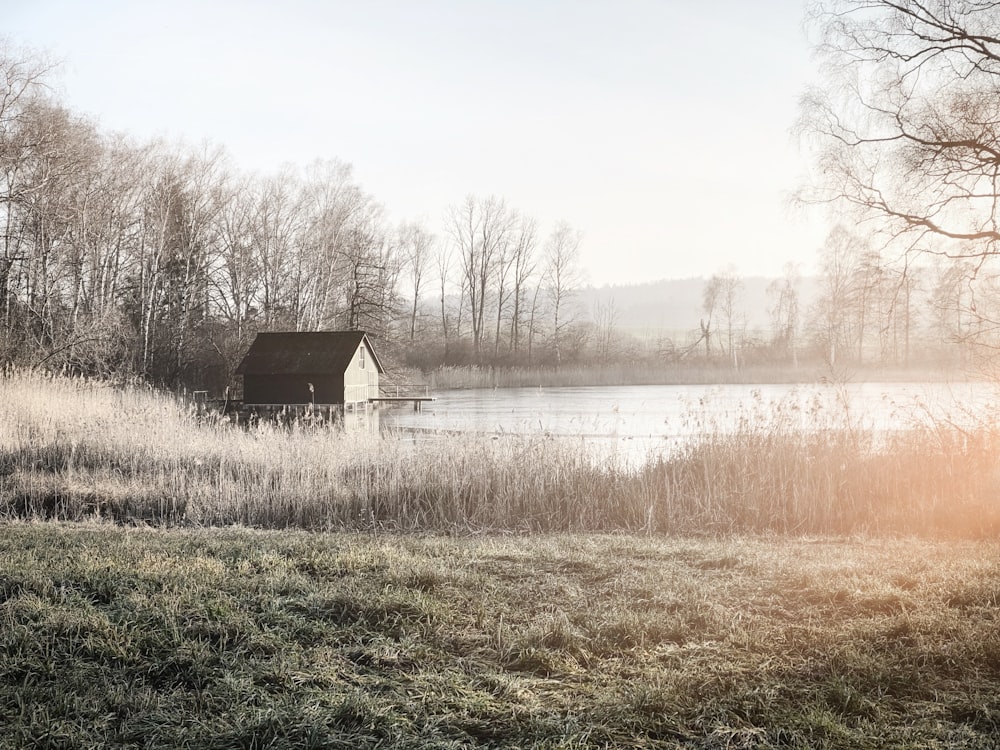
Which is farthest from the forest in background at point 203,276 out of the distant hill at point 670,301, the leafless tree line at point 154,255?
the distant hill at point 670,301

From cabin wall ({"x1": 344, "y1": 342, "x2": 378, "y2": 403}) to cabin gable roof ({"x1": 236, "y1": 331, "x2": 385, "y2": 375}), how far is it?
1.60 feet

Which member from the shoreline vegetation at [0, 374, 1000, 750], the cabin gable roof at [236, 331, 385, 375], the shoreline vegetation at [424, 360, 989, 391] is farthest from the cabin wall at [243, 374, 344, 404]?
the shoreline vegetation at [0, 374, 1000, 750]

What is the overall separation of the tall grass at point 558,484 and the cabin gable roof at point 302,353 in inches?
646

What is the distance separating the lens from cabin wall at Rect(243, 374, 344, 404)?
29922mm

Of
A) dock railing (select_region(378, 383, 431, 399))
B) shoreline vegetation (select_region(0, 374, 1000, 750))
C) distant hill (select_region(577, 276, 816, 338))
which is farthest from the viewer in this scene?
distant hill (select_region(577, 276, 816, 338))

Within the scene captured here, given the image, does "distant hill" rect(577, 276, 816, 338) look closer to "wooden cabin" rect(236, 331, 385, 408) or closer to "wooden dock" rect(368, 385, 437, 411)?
"wooden dock" rect(368, 385, 437, 411)

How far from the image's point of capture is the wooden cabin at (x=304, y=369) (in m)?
29.9

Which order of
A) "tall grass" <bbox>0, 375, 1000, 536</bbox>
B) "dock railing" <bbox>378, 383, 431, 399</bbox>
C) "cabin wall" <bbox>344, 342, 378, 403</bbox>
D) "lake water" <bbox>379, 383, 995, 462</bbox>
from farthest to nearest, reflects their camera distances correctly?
"dock railing" <bbox>378, 383, 431, 399</bbox> < "cabin wall" <bbox>344, 342, 378, 403</bbox> < "lake water" <bbox>379, 383, 995, 462</bbox> < "tall grass" <bbox>0, 375, 1000, 536</bbox>

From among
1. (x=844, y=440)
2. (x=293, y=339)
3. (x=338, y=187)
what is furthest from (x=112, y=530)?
(x=338, y=187)

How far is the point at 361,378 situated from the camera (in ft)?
105

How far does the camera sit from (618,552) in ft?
22.8

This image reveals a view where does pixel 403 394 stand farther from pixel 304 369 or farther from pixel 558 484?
pixel 558 484

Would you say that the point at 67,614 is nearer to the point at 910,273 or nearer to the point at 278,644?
the point at 278,644

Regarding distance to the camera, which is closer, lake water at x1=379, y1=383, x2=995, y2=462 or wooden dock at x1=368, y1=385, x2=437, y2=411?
lake water at x1=379, y1=383, x2=995, y2=462
